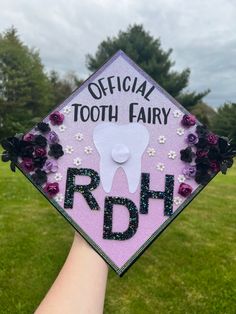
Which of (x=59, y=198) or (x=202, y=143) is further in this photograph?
(x=202, y=143)

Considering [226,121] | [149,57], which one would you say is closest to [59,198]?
[149,57]

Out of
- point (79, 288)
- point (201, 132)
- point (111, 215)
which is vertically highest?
point (201, 132)

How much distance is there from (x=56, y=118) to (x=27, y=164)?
1.20 feet

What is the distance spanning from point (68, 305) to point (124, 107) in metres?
1.28

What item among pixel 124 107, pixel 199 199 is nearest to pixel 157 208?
pixel 124 107

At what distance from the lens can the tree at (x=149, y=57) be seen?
37688 mm

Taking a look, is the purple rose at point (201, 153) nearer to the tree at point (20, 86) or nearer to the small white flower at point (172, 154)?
the small white flower at point (172, 154)

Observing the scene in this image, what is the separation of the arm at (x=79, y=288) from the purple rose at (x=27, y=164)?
638 mm

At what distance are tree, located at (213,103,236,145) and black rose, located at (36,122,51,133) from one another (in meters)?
41.3

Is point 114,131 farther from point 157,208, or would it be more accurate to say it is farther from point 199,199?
point 199,199

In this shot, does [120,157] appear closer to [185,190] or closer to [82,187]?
[82,187]

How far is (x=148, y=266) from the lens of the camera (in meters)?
6.18

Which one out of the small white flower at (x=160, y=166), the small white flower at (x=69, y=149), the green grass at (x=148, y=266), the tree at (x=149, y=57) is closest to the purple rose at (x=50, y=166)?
the small white flower at (x=69, y=149)

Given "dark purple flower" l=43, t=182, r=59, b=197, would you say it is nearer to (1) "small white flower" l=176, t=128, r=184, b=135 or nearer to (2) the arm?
(2) the arm
